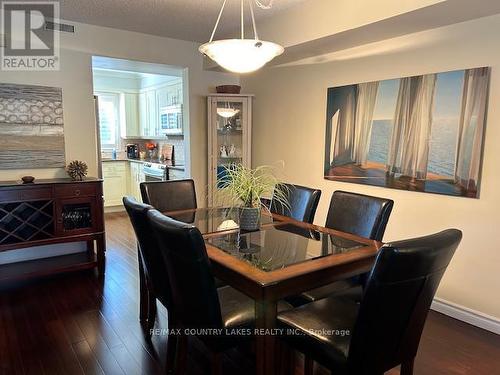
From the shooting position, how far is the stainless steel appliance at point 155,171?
223 inches

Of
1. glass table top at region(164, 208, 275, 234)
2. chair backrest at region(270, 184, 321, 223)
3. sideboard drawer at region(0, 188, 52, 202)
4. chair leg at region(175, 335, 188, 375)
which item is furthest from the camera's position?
sideboard drawer at region(0, 188, 52, 202)

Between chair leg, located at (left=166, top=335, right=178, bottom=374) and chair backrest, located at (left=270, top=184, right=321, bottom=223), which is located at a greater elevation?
chair backrest, located at (left=270, top=184, right=321, bottom=223)

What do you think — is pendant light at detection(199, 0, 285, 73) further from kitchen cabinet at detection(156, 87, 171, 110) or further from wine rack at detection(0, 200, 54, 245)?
kitchen cabinet at detection(156, 87, 171, 110)

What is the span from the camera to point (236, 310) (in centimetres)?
179

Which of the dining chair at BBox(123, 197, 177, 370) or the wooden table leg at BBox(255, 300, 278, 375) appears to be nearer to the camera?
the wooden table leg at BBox(255, 300, 278, 375)

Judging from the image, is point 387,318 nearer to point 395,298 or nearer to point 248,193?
point 395,298

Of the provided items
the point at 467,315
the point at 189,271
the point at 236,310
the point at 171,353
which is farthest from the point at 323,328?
the point at 467,315

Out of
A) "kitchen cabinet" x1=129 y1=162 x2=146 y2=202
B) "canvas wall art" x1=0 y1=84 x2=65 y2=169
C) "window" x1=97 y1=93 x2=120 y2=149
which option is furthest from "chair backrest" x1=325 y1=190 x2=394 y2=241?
"window" x1=97 y1=93 x2=120 y2=149

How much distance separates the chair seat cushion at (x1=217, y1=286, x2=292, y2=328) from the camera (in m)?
1.72

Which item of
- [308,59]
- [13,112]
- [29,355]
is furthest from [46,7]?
[29,355]

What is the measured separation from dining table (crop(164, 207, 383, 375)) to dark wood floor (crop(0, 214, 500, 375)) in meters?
0.75

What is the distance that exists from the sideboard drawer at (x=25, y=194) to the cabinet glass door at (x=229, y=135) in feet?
6.42

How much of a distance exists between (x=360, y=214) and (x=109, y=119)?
5.84 meters

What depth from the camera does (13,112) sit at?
3.42 m
